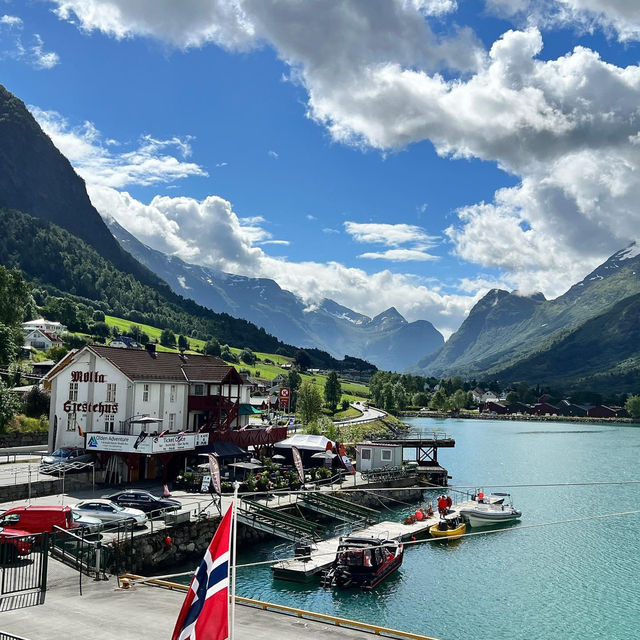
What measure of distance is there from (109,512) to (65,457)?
16.7 m

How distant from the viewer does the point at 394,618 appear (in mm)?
35656

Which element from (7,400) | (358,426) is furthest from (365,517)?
(358,426)

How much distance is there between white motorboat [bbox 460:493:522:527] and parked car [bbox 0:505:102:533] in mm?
35938

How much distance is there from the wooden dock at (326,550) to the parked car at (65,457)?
75.8ft

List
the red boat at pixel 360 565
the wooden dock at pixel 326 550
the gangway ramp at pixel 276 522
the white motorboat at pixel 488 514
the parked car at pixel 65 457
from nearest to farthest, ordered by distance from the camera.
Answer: the red boat at pixel 360 565, the wooden dock at pixel 326 550, the gangway ramp at pixel 276 522, the parked car at pixel 65 457, the white motorboat at pixel 488 514

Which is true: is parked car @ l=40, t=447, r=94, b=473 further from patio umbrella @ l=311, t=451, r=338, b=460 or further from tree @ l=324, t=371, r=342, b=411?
tree @ l=324, t=371, r=342, b=411

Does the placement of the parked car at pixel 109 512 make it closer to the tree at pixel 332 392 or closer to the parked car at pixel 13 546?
the parked car at pixel 13 546

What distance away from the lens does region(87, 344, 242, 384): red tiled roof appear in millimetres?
60906

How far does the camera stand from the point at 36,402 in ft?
266

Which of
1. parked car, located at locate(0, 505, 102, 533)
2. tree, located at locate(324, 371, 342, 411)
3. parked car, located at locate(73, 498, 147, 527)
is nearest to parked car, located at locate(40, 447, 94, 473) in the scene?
parked car, located at locate(73, 498, 147, 527)

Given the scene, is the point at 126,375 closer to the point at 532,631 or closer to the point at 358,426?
the point at 532,631

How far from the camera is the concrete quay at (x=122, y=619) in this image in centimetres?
2362

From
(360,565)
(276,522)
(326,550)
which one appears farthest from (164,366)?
(360,565)

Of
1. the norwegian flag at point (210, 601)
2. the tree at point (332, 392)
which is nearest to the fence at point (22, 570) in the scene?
the norwegian flag at point (210, 601)
